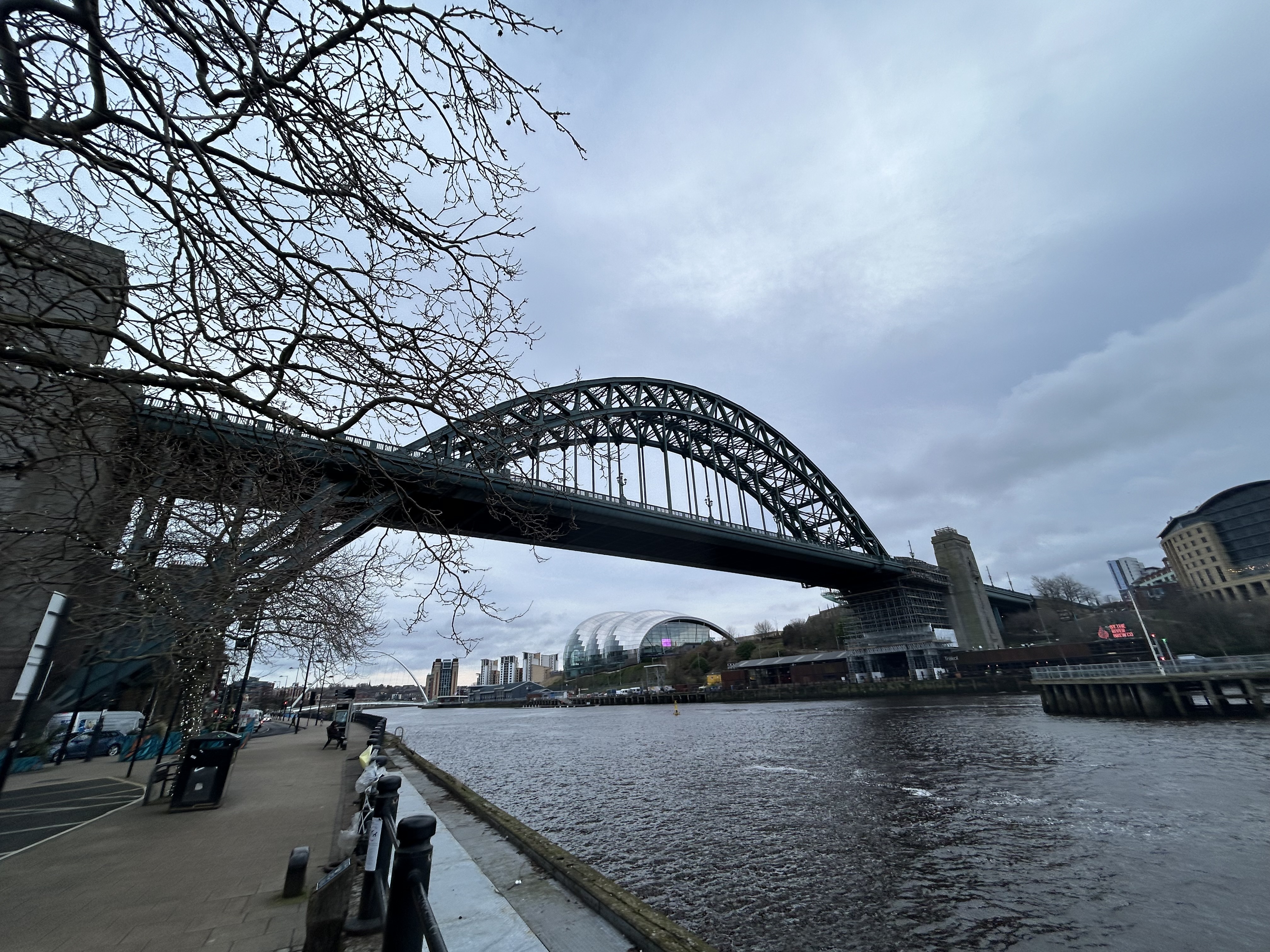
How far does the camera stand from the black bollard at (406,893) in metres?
2.18

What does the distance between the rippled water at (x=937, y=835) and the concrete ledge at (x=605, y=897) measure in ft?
5.59

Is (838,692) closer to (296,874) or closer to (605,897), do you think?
(605,897)

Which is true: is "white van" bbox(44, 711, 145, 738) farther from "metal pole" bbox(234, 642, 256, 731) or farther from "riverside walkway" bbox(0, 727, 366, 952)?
"riverside walkway" bbox(0, 727, 366, 952)

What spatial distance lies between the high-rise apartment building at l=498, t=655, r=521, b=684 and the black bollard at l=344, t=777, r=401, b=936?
185265 mm

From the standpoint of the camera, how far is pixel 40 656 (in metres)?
4.25

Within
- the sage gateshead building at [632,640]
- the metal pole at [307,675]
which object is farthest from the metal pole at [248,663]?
the sage gateshead building at [632,640]

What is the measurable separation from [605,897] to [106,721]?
940 inches

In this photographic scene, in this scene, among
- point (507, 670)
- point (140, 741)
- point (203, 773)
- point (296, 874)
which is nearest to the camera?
point (296, 874)

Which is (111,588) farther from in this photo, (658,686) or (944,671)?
(658,686)

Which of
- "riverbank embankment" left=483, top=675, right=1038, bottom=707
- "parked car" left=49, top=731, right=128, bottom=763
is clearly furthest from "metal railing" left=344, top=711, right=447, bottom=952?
"riverbank embankment" left=483, top=675, right=1038, bottom=707

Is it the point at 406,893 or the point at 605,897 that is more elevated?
the point at 406,893

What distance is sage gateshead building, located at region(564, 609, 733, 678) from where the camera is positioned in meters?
114

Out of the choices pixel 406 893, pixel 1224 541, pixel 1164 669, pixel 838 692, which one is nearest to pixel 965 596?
pixel 838 692

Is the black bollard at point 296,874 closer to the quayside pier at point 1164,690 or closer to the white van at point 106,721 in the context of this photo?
the white van at point 106,721
